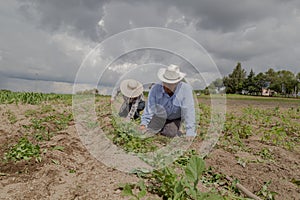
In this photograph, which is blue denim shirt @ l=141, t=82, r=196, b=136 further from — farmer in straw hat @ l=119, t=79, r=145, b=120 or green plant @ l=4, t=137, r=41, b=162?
green plant @ l=4, t=137, r=41, b=162

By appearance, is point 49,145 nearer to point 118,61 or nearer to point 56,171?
point 56,171

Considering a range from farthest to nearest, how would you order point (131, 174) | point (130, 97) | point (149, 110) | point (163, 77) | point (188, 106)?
point (130, 97), point (149, 110), point (188, 106), point (163, 77), point (131, 174)

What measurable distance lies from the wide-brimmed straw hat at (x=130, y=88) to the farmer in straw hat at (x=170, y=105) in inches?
45.9

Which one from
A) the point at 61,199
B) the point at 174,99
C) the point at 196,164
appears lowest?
the point at 61,199

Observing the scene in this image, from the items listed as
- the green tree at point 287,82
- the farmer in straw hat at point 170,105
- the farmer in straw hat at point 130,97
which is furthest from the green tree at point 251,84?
the farmer in straw hat at point 170,105

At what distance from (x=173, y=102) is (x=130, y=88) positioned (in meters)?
1.78

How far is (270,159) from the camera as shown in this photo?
364 centimetres

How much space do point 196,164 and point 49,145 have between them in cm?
261

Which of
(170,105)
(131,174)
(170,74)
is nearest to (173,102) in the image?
(170,105)

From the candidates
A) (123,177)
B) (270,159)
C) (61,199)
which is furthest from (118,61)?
(270,159)

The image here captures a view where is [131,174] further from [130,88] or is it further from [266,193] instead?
[130,88]

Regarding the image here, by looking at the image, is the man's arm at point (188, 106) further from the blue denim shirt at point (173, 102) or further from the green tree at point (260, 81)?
the green tree at point (260, 81)

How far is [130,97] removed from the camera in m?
6.19

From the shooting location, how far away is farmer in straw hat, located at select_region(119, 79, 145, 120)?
5942mm
